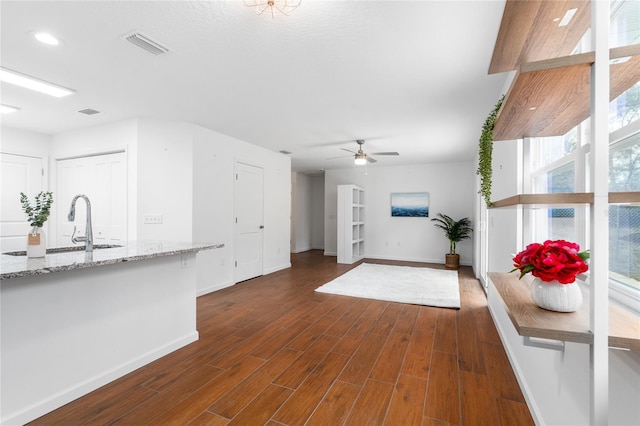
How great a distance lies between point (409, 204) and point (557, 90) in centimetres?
691

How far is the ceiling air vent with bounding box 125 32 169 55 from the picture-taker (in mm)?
2113

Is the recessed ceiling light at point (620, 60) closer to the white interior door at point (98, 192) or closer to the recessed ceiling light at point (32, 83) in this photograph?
the recessed ceiling light at point (32, 83)

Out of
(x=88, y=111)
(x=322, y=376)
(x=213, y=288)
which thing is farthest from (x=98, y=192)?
(x=322, y=376)

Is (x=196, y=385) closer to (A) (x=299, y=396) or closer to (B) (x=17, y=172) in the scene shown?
(A) (x=299, y=396)

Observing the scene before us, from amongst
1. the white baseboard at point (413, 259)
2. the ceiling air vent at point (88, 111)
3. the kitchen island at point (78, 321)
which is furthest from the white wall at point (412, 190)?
the kitchen island at point (78, 321)

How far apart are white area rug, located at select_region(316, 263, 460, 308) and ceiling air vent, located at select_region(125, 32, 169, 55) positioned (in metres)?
3.67

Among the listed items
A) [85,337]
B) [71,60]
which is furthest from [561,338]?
[71,60]

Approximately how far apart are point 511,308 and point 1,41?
12.1ft

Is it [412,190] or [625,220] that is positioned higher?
[412,190]

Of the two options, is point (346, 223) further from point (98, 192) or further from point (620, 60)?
point (620, 60)

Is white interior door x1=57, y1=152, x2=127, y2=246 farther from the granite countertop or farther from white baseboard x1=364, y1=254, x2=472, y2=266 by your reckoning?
white baseboard x1=364, y1=254, x2=472, y2=266

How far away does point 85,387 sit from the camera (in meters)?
2.04

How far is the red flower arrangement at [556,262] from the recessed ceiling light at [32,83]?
420 centimetres

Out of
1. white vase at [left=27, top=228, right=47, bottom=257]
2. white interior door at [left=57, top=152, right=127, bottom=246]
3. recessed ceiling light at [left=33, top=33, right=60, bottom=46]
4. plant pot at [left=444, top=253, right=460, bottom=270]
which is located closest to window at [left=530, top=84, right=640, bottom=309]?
white vase at [left=27, top=228, right=47, bottom=257]
